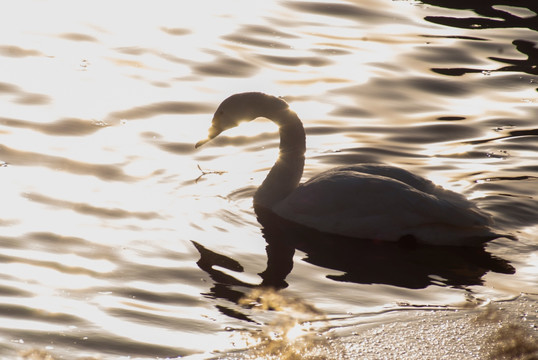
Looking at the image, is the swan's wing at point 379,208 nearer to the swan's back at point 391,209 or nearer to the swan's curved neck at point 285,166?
the swan's back at point 391,209

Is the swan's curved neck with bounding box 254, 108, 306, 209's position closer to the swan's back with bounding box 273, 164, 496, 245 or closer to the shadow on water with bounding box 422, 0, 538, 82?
the swan's back with bounding box 273, 164, 496, 245

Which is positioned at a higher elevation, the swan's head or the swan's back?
the swan's head

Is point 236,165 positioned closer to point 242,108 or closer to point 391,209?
point 242,108

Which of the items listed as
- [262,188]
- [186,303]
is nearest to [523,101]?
[262,188]

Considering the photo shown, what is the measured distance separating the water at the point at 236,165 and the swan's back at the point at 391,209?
0.17m

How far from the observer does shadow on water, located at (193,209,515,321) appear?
6988 mm

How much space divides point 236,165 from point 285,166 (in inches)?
40.8

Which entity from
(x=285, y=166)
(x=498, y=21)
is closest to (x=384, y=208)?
(x=285, y=166)

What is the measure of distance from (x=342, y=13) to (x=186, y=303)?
8.93m

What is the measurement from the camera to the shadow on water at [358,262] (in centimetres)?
699

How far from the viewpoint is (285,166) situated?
8.55 meters

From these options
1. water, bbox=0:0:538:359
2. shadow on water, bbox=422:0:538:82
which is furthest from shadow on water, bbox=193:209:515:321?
shadow on water, bbox=422:0:538:82

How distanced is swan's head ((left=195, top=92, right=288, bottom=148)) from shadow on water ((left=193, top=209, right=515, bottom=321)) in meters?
0.96

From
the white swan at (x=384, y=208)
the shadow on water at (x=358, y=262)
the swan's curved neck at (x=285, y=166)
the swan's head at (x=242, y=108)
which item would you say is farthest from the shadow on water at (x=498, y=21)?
the shadow on water at (x=358, y=262)
